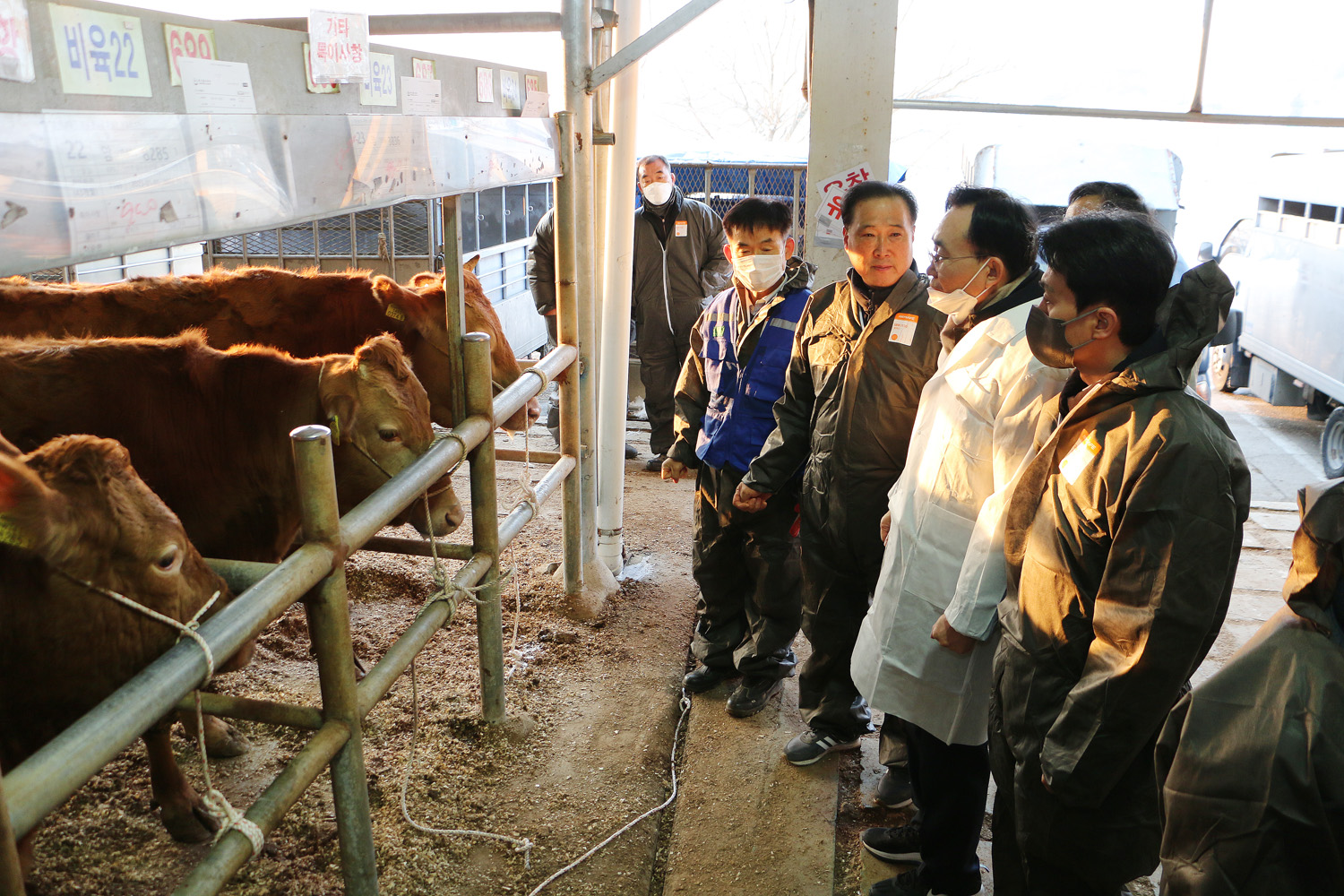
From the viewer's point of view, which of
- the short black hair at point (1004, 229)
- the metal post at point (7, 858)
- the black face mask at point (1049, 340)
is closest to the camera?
the metal post at point (7, 858)

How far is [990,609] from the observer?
2.33 metres

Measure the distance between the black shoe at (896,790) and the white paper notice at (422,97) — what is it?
101 inches

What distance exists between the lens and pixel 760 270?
11.8 feet

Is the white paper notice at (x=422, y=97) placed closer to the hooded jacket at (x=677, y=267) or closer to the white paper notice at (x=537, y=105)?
the white paper notice at (x=537, y=105)

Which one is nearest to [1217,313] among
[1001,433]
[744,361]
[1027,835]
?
[1001,433]

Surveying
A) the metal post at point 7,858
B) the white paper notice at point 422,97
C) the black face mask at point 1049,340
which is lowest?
the metal post at point 7,858

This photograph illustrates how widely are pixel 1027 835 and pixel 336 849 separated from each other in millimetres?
1940

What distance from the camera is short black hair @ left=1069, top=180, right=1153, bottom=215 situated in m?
2.76

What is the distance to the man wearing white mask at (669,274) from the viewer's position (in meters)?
6.36

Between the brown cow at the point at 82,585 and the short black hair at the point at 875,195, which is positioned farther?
the short black hair at the point at 875,195

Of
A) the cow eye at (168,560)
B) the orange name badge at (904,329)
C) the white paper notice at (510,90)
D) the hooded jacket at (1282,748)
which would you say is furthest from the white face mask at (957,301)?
the cow eye at (168,560)

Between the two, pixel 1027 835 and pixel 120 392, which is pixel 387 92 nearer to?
pixel 120 392

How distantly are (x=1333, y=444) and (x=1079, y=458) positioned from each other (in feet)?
22.6

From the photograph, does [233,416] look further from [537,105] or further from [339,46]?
[537,105]
